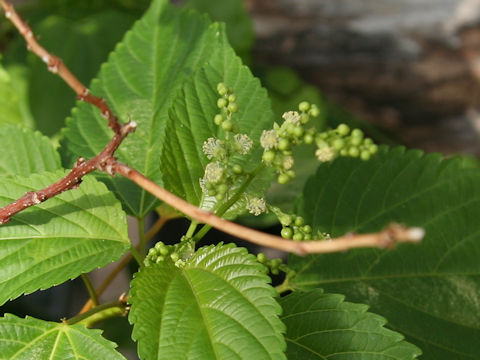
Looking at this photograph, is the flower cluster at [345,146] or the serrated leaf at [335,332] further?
the serrated leaf at [335,332]

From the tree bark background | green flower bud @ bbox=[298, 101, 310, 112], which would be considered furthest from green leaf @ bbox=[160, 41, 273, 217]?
the tree bark background

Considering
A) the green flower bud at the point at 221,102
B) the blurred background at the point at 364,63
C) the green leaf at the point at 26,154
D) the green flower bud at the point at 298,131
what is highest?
the blurred background at the point at 364,63

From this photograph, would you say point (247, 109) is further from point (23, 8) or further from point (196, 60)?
point (23, 8)

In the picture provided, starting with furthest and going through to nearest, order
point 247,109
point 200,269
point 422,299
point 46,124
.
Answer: point 46,124 < point 422,299 < point 247,109 < point 200,269

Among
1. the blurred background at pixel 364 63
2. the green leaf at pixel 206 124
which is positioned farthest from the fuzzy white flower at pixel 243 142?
the blurred background at pixel 364 63

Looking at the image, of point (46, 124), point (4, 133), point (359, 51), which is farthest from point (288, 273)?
point (359, 51)

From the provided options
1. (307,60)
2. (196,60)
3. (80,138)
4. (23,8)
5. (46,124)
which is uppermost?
(307,60)

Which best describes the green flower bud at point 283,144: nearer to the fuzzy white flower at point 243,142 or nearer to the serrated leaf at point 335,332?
the fuzzy white flower at point 243,142
